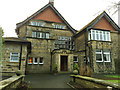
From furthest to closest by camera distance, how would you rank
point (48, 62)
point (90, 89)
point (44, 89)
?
point (48, 62)
point (44, 89)
point (90, 89)

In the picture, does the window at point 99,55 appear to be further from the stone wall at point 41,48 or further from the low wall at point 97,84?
the low wall at point 97,84

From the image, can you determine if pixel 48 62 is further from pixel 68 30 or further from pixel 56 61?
pixel 68 30

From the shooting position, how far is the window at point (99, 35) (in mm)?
14695

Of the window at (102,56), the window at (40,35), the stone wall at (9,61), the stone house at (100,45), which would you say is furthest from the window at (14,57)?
the window at (102,56)

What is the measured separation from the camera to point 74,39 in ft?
62.9

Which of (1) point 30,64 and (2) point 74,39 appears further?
(2) point 74,39

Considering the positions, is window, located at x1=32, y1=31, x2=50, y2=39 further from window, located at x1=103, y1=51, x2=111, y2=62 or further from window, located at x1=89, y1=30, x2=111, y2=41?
window, located at x1=103, y1=51, x2=111, y2=62

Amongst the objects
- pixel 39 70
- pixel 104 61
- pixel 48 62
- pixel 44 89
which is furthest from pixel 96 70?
pixel 44 89

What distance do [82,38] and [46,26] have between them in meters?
7.20

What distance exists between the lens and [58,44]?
691 inches

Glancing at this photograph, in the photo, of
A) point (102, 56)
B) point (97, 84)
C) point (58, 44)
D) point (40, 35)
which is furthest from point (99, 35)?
point (97, 84)

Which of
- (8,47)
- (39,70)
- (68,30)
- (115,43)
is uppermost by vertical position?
(68,30)

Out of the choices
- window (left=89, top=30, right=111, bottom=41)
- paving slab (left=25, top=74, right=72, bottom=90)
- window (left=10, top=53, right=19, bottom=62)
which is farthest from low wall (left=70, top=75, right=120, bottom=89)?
window (left=89, top=30, right=111, bottom=41)

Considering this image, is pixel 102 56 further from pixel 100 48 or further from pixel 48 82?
pixel 48 82
